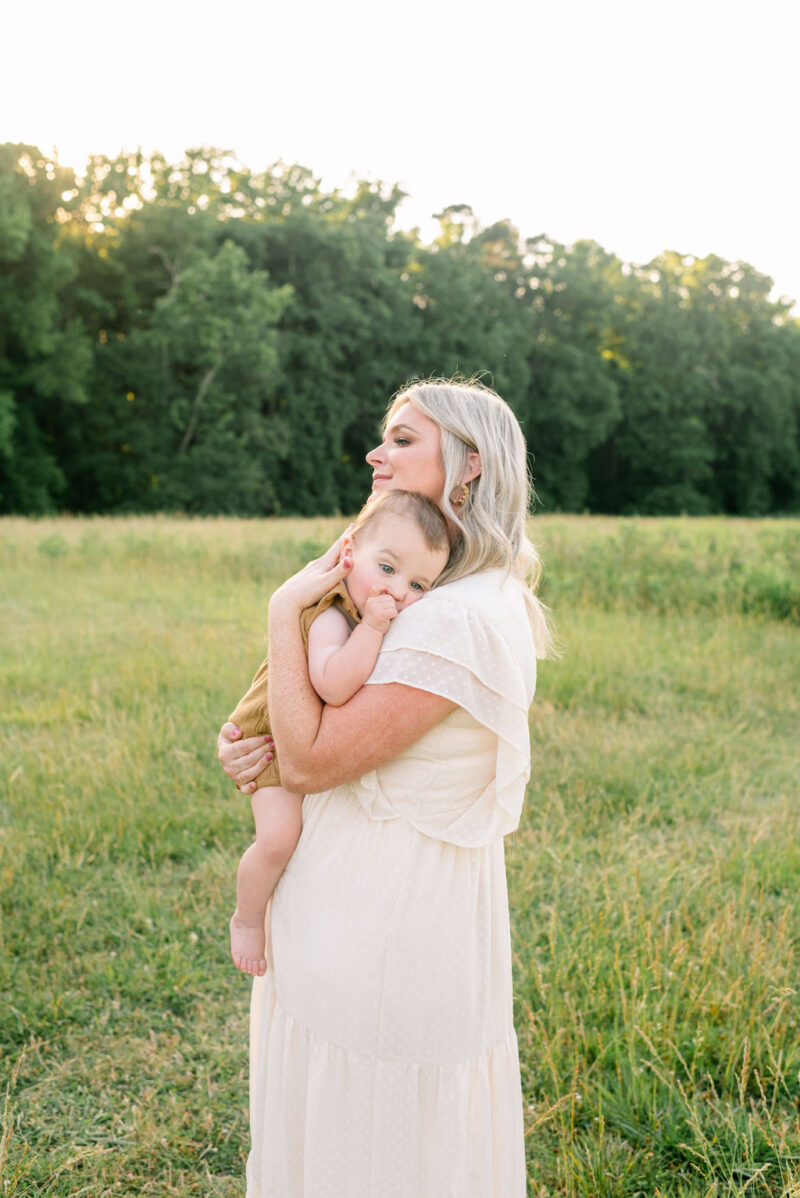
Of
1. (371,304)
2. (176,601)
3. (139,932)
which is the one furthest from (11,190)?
(139,932)

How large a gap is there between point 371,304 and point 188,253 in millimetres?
8370

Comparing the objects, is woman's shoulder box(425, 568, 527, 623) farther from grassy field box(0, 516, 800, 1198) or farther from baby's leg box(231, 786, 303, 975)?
grassy field box(0, 516, 800, 1198)

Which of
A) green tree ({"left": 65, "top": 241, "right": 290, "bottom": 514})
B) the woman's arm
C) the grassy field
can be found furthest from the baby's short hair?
green tree ({"left": 65, "top": 241, "right": 290, "bottom": 514})

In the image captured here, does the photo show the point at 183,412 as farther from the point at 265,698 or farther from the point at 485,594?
the point at 485,594

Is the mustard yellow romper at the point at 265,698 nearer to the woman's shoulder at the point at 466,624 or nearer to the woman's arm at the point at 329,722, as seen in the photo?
the woman's arm at the point at 329,722

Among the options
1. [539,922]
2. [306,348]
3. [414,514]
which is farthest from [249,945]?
[306,348]

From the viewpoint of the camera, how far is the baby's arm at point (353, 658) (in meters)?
1.76

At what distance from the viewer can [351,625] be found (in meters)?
1.93

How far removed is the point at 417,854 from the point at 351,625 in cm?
47

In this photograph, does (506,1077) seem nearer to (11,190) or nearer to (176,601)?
(176,601)

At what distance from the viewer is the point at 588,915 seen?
3908 millimetres

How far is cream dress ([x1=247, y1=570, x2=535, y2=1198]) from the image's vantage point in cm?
180

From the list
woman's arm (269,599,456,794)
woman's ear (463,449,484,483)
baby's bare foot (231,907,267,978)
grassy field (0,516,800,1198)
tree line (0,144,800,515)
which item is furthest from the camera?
tree line (0,144,800,515)

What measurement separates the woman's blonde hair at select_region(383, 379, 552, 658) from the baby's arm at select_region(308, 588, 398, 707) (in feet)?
0.72
